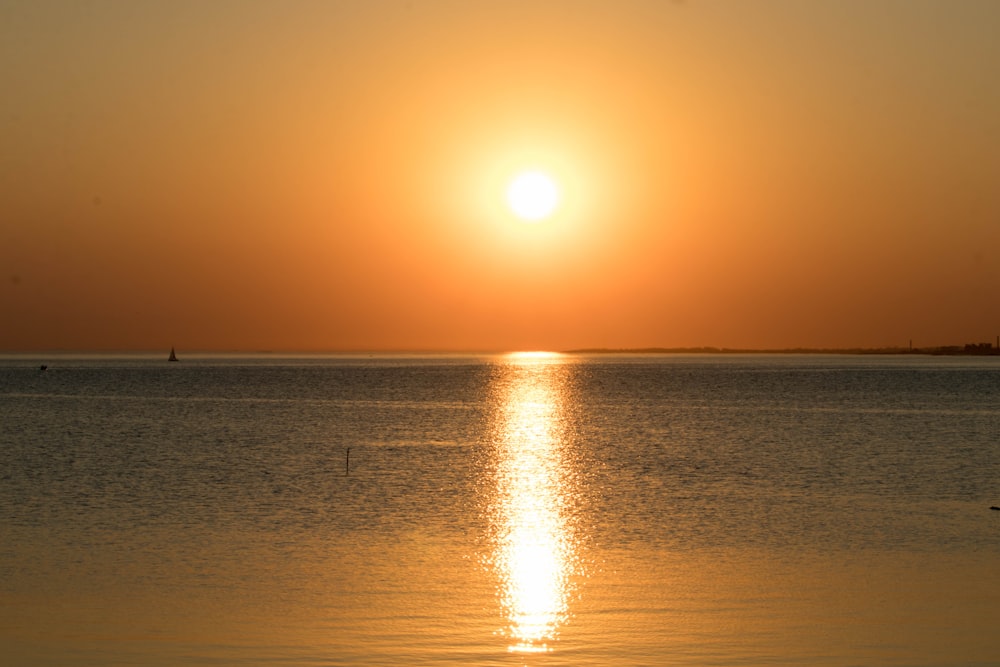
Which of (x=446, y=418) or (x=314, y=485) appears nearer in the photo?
(x=314, y=485)

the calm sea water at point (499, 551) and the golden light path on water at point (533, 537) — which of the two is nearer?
the calm sea water at point (499, 551)

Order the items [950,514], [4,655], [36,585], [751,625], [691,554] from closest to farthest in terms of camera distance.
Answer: [4,655] < [751,625] < [36,585] < [691,554] < [950,514]

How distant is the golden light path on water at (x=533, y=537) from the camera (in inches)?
862

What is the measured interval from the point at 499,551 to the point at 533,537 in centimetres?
283

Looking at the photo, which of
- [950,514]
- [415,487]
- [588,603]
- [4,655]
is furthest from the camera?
[415,487]

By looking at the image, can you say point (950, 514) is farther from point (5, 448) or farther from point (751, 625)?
point (5, 448)

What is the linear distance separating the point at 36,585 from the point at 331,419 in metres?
67.5

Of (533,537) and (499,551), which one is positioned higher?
(533,537)

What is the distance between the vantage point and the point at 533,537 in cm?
3288

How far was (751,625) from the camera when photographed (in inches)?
845

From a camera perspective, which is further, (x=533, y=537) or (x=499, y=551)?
(x=533, y=537)

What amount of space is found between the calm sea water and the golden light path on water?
0.12 m

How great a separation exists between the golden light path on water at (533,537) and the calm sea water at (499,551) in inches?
4.6

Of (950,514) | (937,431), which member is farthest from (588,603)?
(937,431)
